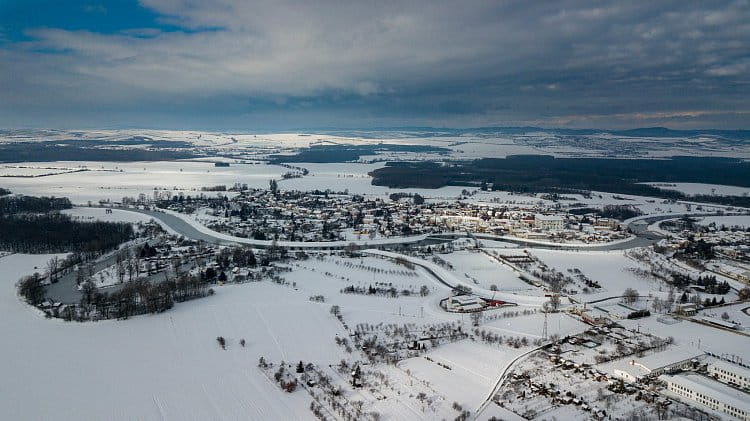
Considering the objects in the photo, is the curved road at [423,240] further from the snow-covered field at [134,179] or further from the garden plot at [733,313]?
the snow-covered field at [134,179]

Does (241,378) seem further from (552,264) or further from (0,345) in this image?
(552,264)

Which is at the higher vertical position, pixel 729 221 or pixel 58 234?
pixel 58 234

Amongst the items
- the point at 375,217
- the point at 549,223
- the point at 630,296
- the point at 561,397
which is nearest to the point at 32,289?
the point at 561,397

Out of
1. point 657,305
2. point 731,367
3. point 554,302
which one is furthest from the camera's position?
point 554,302

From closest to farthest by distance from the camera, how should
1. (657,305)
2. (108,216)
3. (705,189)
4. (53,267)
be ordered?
(657,305) → (53,267) → (108,216) → (705,189)

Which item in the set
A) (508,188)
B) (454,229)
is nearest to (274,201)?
(454,229)

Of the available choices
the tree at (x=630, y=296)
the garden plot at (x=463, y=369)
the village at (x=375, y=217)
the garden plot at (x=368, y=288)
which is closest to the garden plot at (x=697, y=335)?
the tree at (x=630, y=296)

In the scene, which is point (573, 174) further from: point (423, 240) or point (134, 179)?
point (134, 179)
